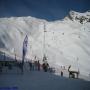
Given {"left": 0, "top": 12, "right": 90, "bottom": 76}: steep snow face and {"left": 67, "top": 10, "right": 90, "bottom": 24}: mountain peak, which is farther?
{"left": 67, "top": 10, "right": 90, "bottom": 24}: mountain peak

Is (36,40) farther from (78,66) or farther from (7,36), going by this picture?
(78,66)

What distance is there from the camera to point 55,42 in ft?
101

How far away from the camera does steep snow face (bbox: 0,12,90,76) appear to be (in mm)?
23084

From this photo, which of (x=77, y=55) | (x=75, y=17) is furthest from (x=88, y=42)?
(x=75, y=17)

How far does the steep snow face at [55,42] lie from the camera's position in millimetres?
23084

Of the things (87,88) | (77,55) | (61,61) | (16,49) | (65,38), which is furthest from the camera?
(65,38)

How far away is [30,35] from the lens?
119 feet

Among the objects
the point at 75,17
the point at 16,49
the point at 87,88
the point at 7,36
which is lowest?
the point at 87,88

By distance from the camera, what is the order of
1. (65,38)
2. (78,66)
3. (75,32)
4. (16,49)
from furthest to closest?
(75,32) < (65,38) < (16,49) < (78,66)

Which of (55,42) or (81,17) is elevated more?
(81,17)

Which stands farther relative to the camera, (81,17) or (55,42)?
(81,17)

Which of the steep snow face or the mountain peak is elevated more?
the mountain peak

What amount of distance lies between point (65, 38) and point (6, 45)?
7.83 m

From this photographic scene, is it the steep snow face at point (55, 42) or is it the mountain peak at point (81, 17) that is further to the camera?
the mountain peak at point (81, 17)
